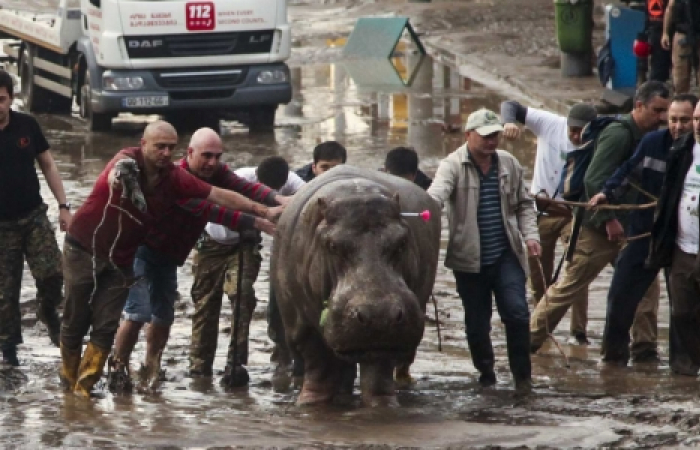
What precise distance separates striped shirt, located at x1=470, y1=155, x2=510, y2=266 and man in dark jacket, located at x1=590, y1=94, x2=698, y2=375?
70 centimetres

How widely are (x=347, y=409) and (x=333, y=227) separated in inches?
45.5

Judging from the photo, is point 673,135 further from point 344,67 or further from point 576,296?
point 344,67

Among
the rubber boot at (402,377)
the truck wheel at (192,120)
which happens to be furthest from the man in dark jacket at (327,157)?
the truck wheel at (192,120)

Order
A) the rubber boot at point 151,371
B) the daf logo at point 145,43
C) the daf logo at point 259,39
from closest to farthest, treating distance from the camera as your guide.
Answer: the rubber boot at point 151,371, the daf logo at point 145,43, the daf logo at point 259,39

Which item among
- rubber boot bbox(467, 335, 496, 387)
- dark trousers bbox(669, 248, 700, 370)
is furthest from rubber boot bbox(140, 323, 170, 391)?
dark trousers bbox(669, 248, 700, 370)

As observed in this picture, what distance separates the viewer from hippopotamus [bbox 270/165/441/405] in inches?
315

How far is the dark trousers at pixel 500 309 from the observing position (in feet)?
31.5

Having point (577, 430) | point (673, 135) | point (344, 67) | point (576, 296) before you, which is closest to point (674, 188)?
point (673, 135)

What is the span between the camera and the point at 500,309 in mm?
9742

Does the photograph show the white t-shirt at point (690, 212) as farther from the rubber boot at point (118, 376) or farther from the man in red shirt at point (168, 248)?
the rubber boot at point (118, 376)

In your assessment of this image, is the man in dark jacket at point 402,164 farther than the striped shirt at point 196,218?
Yes

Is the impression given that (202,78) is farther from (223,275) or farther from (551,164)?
(223,275)

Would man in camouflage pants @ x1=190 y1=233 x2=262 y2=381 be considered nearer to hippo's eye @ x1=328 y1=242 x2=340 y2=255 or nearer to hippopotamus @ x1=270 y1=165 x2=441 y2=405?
hippopotamus @ x1=270 y1=165 x2=441 y2=405

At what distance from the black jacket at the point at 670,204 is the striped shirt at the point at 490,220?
2.87 feet
